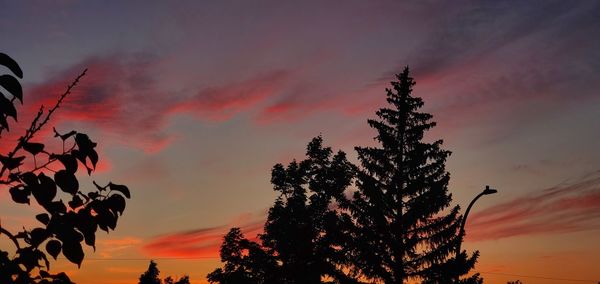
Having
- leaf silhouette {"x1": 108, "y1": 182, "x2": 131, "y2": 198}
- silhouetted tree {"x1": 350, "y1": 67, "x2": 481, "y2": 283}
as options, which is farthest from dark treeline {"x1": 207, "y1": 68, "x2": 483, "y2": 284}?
leaf silhouette {"x1": 108, "y1": 182, "x2": 131, "y2": 198}

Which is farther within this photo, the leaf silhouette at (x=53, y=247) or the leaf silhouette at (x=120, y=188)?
the leaf silhouette at (x=120, y=188)

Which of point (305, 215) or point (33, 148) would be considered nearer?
point (33, 148)

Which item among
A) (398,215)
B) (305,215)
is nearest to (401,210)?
(398,215)

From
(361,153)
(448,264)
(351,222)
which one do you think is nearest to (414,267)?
(448,264)

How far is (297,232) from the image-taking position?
135 feet

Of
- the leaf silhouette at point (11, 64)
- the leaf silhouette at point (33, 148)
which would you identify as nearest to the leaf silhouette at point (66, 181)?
the leaf silhouette at point (33, 148)

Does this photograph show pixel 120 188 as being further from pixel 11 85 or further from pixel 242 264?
pixel 242 264

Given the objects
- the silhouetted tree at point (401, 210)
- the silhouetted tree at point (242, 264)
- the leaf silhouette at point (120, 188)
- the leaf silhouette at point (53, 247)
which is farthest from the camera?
the silhouetted tree at point (242, 264)

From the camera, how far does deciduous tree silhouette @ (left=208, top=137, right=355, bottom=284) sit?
40.5 metres

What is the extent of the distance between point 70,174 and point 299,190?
42.7 m

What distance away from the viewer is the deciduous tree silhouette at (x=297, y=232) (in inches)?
1593

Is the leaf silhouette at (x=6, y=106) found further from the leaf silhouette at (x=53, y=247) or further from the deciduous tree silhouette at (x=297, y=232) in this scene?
the deciduous tree silhouette at (x=297, y=232)

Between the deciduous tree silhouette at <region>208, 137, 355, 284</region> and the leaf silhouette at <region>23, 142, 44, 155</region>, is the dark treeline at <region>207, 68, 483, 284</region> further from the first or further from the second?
the leaf silhouette at <region>23, 142, 44, 155</region>

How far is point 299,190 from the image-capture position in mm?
44656
